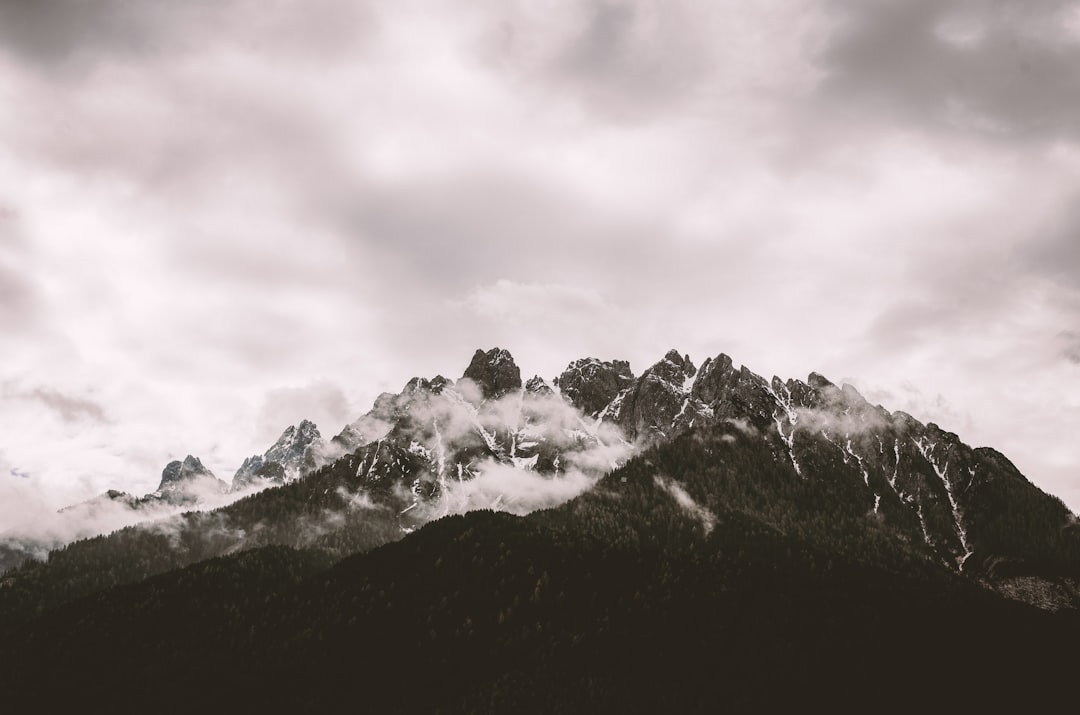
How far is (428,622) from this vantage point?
655ft

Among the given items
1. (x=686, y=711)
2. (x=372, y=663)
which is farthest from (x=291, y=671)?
(x=686, y=711)

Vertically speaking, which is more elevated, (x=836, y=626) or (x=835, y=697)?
(x=836, y=626)

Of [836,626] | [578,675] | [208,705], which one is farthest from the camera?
[836,626]

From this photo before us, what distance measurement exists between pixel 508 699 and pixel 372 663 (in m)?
47.1

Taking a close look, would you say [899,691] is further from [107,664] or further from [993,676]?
[107,664]

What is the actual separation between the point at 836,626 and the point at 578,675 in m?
83.1

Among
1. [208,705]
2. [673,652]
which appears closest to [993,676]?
[673,652]

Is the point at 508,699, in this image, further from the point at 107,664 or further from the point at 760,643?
the point at 107,664

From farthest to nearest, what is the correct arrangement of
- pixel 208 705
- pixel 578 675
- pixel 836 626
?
pixel 836 626, pixel 578 675, pixel 208 705

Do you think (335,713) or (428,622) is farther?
(428,622)

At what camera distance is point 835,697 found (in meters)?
168

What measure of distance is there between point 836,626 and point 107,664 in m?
223

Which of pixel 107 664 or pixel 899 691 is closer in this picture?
pixel 899 691

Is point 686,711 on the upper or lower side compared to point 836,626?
lower
